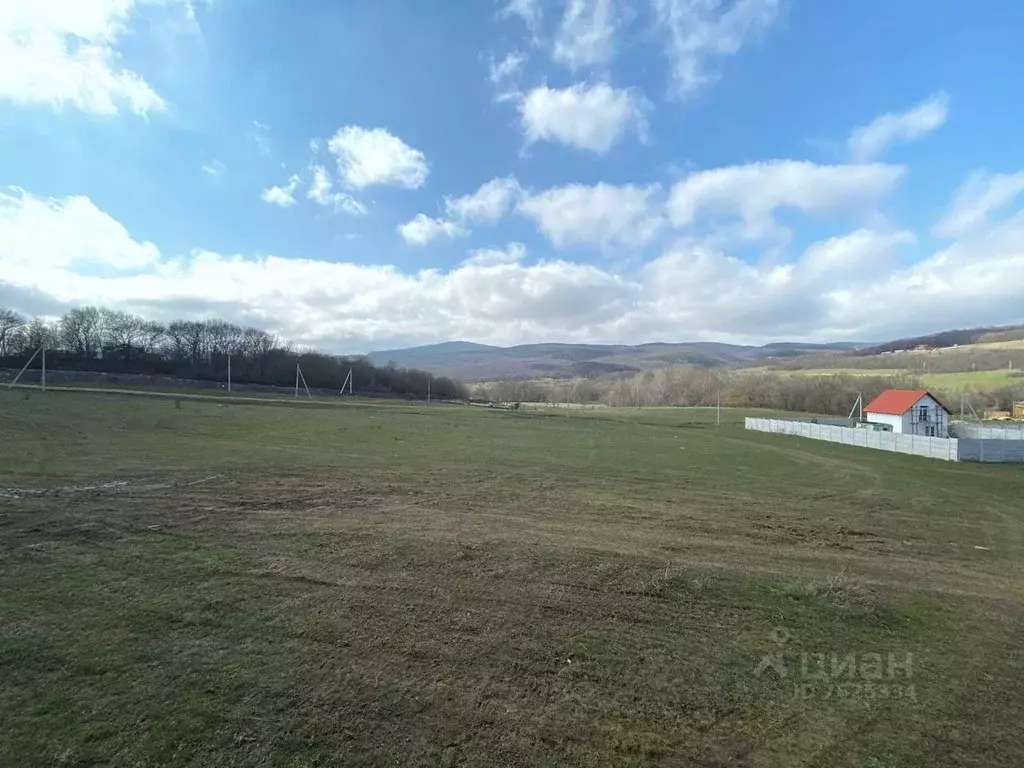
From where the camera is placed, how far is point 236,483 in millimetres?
13461

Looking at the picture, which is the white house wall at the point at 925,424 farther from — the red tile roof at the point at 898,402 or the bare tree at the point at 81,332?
the bare tree at the point at 81,332

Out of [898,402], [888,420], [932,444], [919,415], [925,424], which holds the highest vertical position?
[898,402]

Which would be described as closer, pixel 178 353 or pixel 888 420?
pixel 888 420

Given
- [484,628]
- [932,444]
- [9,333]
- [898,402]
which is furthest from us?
[9,333]

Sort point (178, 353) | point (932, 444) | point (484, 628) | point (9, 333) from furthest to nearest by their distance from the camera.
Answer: point (178, 353) < point (9, 333) < point (932, 444) < point (484, 628)

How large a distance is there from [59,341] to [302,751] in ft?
351

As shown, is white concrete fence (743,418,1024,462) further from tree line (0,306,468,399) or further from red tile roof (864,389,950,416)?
tree line (0,306,468,399)

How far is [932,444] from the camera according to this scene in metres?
30.0

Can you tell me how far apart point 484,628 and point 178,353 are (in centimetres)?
10904

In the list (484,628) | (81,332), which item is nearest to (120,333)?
(81,332)

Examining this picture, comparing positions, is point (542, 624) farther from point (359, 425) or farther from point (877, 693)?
point (359, 425)

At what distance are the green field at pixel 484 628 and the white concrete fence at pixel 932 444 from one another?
60.4 ft

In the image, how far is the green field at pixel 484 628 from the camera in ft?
14.3

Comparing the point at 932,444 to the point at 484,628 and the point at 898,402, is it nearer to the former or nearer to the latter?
the point at 898,402
